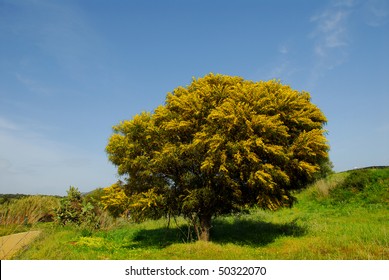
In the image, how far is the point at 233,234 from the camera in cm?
1786

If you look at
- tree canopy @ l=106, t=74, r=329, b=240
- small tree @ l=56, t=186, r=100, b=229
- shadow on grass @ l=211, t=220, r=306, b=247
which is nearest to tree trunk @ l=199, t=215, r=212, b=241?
tree canopy @ l=106, t=74, r=329, b=240

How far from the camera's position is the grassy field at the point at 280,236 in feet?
38.8

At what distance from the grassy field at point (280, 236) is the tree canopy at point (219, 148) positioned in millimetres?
1777

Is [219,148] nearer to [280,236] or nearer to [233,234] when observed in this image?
[280,236]

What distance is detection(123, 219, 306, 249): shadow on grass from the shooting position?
1593 centimetres

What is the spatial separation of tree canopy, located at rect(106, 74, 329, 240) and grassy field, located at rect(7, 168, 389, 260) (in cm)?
178

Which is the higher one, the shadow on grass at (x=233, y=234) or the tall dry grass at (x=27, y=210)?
the tall dry grass at (x=27, y=210)

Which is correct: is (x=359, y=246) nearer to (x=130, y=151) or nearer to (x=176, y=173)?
(x=176, y=173)

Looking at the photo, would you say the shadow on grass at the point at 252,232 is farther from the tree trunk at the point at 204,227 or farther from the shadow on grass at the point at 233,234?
the tree trunk at the point at 204,227

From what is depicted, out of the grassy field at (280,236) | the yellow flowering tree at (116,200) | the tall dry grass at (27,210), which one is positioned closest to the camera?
the grassy field at (280,236)

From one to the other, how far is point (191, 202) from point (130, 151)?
3.88 metres

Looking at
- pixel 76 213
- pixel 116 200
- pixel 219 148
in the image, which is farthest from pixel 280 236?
pixel 76 213

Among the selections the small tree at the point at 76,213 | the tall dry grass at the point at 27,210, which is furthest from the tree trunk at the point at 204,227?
the small tree at the point at 76,213

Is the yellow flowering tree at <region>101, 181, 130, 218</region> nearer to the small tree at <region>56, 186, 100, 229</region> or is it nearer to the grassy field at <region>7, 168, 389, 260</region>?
the grassy field at <region>7, 168, 389, 260</region>
